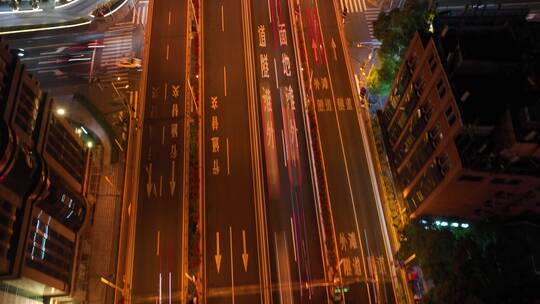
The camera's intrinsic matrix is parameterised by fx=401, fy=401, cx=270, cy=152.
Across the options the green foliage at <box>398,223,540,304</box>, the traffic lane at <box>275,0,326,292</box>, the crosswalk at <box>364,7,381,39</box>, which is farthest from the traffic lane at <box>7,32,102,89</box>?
the green foliage at <box>398,223,540,304</box>

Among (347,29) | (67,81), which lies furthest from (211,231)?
(347,29)

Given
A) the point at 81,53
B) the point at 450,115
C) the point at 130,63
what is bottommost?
the point at 450,115

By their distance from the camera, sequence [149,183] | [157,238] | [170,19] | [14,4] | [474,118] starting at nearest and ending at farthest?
[157,238]
[474,118]
[149,183]
[170,19]
[14,4]

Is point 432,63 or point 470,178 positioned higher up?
point 432,63

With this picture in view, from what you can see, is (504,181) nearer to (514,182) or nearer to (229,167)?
(514,182)

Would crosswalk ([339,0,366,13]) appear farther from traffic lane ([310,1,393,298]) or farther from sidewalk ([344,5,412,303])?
traffic lane ([310,1,393,298])

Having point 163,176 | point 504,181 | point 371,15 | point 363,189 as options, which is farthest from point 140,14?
point 504,181

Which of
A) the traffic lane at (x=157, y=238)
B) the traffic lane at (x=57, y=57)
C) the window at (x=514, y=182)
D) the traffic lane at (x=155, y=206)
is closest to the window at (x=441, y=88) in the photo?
the window at (x=514, y=182)

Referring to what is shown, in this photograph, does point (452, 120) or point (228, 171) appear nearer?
point (452, 120)
